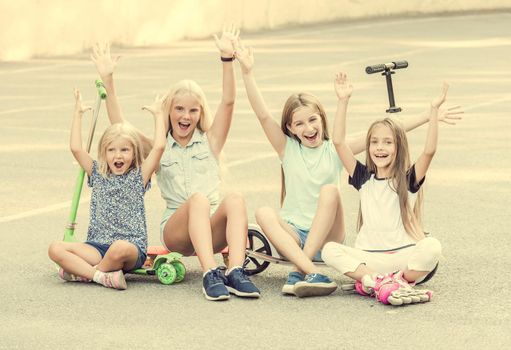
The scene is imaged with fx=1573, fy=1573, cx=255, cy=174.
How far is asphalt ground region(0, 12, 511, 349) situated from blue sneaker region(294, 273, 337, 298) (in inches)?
1.9

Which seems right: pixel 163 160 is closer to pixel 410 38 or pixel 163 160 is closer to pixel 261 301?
pixel 261 301

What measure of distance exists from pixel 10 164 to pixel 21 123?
2.89m

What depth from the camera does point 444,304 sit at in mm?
6988

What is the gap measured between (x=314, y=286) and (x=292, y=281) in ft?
0.53

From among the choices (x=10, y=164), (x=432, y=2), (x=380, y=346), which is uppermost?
(x=432, y=2)

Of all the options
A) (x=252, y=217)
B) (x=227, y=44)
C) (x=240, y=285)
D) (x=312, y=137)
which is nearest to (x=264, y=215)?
(x=240, y=285)

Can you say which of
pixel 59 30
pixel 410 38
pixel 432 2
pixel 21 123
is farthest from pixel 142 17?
pixel 21 123

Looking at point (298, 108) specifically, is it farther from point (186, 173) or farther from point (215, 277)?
point (215, 277)

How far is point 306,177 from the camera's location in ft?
25.2

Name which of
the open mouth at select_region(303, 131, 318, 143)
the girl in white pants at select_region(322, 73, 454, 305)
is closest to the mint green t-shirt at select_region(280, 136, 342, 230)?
the open mouth at select_region(303, 131, 318, 143)

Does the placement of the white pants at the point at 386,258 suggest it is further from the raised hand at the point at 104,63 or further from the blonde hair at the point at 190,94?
the raised hand at the point at 104,63

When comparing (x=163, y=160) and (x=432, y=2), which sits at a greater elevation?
(x=432, y=2)

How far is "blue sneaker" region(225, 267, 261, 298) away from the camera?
23.2ft

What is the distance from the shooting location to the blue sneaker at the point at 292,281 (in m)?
7.13
